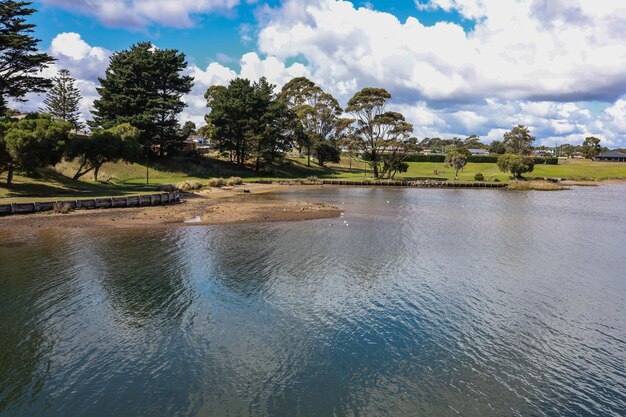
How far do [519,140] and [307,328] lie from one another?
5804 inches

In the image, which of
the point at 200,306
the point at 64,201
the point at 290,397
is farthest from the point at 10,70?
the point at 290,397

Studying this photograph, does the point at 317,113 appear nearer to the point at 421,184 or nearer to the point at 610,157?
the point at 421,184

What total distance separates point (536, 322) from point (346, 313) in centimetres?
757

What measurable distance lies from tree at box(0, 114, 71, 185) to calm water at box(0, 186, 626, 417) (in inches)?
643

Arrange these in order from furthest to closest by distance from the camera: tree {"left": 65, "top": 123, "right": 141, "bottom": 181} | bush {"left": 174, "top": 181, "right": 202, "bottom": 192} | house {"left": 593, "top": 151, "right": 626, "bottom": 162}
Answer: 1. house {"left": 593, "top": 151, "right": 626, "bottom": 162}
2. bush {"left": 174, "top": 181, "right": 202, "bottom": 192}
3. tree {"left": 65, "top": 123, "right": 141, "bottom": 181}

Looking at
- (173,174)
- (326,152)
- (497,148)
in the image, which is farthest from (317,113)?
(497,148)

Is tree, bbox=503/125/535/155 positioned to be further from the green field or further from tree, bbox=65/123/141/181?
tree, bbox=65/123/141/181

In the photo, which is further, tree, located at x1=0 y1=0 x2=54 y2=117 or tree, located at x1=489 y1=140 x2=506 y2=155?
tree, located at x1=489 y1=140 x2=506 y2=155

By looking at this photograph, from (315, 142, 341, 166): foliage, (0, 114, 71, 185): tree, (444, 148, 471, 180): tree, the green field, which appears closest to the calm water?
(0, 114, 71, 185): tree

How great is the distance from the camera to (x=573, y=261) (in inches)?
1063

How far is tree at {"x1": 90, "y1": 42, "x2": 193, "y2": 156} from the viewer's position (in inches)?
3127

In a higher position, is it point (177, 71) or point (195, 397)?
point (177, 71)

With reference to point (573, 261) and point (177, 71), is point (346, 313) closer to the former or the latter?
point (573, 261)

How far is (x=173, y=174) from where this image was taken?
262ft
